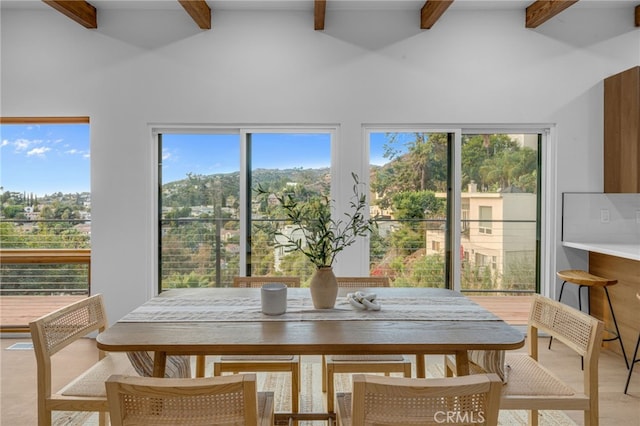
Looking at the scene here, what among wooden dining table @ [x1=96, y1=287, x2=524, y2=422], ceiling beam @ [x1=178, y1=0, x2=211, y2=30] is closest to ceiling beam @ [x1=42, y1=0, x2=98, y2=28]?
ceiling beam @ [x1=178, y1=0, x2=211, y2=30]

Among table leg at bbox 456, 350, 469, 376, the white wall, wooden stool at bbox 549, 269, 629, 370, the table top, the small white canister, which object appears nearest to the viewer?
the table top

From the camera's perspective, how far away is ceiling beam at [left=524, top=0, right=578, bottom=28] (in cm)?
304

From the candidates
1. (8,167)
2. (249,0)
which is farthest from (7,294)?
(249,0)

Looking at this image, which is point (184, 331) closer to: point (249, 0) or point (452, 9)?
point (249, 0)

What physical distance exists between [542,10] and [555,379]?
2.88 meters

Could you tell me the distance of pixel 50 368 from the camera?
1.54 m

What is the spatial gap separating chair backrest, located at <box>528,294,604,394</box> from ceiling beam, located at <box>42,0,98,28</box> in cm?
374

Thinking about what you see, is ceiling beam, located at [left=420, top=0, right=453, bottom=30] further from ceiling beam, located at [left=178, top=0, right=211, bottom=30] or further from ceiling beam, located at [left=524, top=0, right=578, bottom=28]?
ceiling beam, located at [left=178, top=0, right=211, bottom=30]

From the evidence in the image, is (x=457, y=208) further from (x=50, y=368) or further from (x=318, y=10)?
(x=50, y=368)

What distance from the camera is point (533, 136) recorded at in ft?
11.7

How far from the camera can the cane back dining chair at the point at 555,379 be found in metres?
1.50

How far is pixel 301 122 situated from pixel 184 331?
7.45 ft

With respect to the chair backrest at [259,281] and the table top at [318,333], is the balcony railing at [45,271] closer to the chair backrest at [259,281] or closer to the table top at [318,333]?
the chair backrest at [259,281]

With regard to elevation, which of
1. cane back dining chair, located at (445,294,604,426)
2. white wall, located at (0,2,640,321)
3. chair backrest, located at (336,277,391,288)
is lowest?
cane back dining chair, located at (445,294,604,426)
